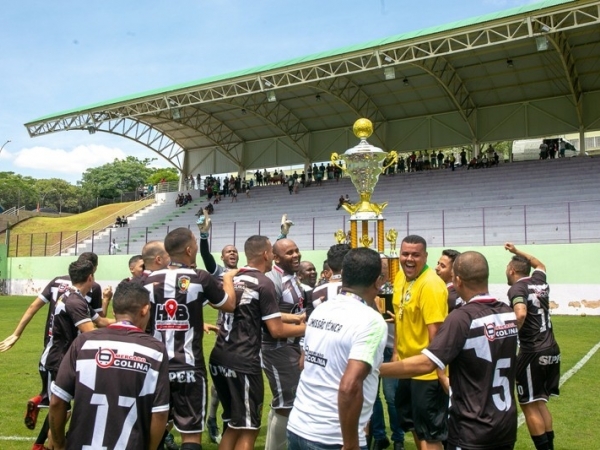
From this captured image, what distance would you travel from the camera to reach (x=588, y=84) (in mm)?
29172

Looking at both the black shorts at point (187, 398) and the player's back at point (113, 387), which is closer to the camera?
the player's back at point (113, 387)

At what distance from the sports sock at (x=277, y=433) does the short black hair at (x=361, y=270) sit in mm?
2499

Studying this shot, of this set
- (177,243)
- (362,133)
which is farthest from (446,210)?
(177,243)

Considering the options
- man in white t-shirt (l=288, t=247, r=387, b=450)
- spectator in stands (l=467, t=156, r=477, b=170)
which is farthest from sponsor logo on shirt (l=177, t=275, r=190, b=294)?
spectator in stands (l=467, t=156, r=477, b=170)

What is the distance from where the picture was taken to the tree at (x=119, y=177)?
93188 mm

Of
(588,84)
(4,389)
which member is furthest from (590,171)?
(4,389)

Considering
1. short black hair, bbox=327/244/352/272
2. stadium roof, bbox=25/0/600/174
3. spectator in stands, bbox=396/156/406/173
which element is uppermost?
stadium roof, bbox=25/0/600/174

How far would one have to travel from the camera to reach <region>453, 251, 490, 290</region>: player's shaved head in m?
4.27

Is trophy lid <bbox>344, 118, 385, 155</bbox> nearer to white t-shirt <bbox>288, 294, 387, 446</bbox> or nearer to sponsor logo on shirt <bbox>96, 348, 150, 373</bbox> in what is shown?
white t-shirt <bbox>288, 294, 387, 446</bbox>

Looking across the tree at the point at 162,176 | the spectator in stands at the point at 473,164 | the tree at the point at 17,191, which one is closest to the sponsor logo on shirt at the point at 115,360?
the spectator in stands at the point at 473,164

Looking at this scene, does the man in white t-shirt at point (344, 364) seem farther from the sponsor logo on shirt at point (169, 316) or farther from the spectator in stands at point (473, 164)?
the spectator in stands at point (473, 164)

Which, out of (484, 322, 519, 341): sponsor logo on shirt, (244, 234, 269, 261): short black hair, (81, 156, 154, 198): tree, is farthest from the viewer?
(81, 156, 154, 198): tree

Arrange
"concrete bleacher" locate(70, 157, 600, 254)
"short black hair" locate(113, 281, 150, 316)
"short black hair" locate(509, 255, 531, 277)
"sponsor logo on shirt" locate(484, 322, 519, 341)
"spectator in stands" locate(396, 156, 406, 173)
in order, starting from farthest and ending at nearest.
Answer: "spectator in stands" locate(396, 156, 406, 173), "concrete bleacher" locate(70, 157, 600, 254), "short black hair" locate(509, 255, 531, 277), "sponsor logo on shirt" locate(484, 322, 519, 341), "short black hair" locate(113, 281, 150, 316)

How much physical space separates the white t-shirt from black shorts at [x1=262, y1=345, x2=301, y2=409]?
Result: 2.16m
